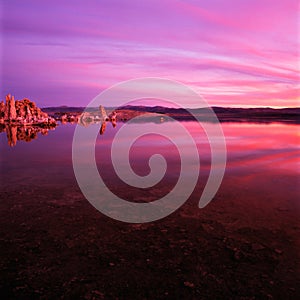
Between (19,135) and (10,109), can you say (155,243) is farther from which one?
(10,109)

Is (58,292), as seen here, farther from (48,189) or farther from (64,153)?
(64,153)

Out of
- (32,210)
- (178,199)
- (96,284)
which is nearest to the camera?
(96,284)

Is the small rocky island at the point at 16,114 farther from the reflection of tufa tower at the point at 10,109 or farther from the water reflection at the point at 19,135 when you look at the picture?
the water reflection at the point at 19,135

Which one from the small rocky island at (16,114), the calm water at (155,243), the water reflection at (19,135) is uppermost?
the small rocky island at (16,114)

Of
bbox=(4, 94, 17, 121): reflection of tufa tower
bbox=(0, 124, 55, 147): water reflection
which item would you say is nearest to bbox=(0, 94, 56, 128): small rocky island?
bbox=(4, 94, 17, 121): reflection of tufa tower

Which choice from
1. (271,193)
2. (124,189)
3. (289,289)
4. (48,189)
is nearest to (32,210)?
(48,189)

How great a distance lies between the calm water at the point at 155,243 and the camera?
549 cm

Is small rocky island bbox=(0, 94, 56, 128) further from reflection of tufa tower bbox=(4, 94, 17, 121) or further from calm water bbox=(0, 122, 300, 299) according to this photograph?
calm water bbox=(0, 122, 300, 299)

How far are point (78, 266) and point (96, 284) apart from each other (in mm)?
800

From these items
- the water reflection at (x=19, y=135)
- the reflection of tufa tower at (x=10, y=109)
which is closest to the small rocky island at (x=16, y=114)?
the reflection of tufa tower at (x=10, y=109)

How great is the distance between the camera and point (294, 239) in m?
7.30

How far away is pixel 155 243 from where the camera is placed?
7.14m

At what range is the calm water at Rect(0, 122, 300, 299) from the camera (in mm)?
5488

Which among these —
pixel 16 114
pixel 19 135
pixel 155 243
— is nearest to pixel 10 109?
pixel 16 114
